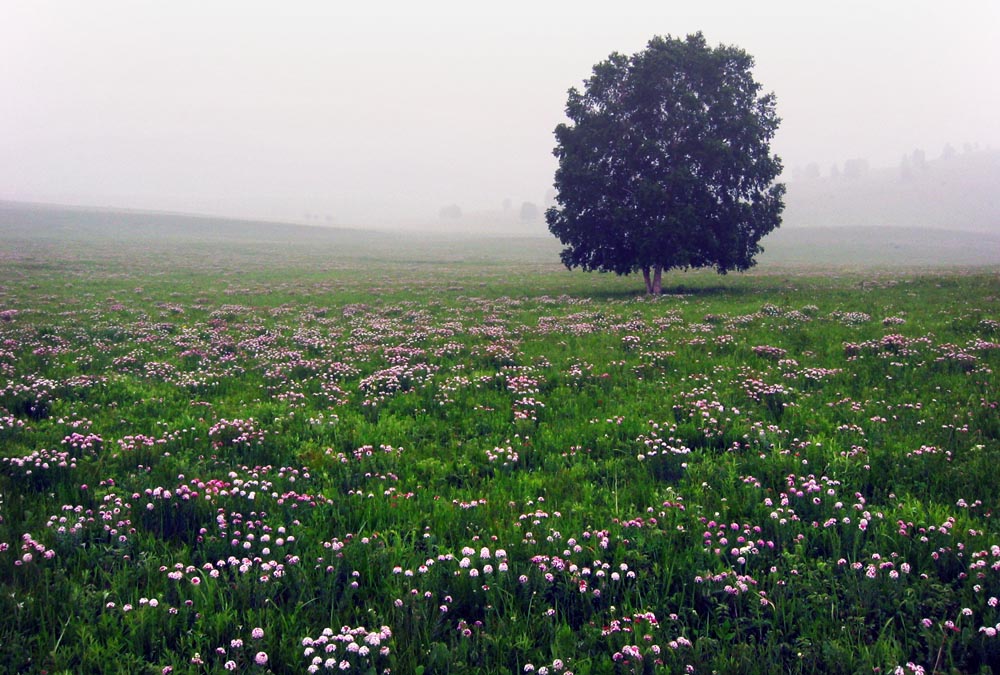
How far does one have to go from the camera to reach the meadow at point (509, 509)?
4.25 metres

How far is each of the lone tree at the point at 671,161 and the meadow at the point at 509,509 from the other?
501 inches

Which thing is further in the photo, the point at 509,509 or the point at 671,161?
the point at 671,161

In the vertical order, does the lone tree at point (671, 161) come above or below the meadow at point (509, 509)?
above

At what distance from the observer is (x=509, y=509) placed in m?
6.36

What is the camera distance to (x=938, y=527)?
550cm

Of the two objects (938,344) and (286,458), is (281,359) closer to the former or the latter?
(286,458)

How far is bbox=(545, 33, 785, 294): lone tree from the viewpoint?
2570cm

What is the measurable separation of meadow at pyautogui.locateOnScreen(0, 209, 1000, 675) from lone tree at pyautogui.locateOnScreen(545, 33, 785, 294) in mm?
12735

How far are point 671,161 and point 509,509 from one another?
2376 centimetres

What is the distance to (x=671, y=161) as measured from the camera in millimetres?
26344

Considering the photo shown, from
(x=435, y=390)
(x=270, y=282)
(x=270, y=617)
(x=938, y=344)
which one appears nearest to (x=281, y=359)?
(x=435, y=390)

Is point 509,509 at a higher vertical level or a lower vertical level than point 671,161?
lower

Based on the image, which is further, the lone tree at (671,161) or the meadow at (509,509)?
the lone tree at (671,161)

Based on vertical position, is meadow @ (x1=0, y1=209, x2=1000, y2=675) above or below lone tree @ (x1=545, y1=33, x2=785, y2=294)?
below
